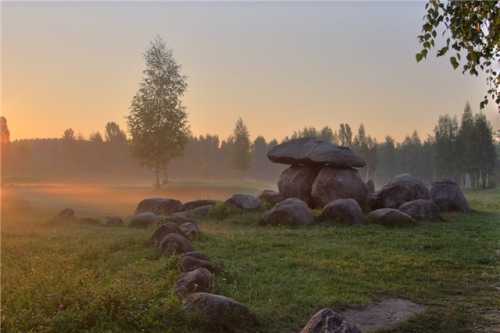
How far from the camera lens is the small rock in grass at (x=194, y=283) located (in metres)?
10.5

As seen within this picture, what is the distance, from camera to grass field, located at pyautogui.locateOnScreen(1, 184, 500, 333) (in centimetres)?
896

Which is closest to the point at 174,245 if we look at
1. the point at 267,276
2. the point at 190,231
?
the point at 267,276

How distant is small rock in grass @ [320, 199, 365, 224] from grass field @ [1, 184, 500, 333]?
134 cm

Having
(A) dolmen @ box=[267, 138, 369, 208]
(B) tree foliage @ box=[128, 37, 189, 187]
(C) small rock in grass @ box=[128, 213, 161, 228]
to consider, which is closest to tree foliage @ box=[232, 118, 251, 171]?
(B) tree foliage @ box=[128, 37, 189, 187]

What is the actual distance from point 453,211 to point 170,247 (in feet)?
72.2

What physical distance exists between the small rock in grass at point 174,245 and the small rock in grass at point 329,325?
28.3 ft

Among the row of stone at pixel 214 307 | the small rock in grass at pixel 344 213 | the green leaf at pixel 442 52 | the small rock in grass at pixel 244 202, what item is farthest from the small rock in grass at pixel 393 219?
the green leaf at pixel 442 52

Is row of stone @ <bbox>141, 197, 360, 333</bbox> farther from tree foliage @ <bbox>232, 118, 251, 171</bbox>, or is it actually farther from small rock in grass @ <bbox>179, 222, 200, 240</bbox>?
tree foliage @ <bbox>232, 118, 251, 171</bbox>

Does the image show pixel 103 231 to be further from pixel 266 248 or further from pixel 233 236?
pixel 266 248

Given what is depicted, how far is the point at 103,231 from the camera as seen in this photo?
2344cm

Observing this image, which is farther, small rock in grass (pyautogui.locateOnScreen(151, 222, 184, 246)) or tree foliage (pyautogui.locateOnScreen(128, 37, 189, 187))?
tree foliage (pyautogui.locateOnScreen(128, 37, 189, 187))

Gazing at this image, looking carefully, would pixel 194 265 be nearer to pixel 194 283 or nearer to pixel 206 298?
pixel 194 283

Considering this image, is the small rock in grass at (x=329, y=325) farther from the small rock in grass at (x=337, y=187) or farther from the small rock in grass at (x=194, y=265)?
the small rock in grass at (x=337, y=187)

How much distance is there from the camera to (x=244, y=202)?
101 feet
